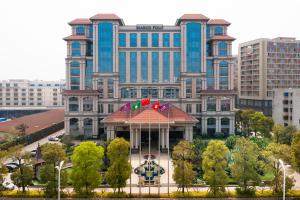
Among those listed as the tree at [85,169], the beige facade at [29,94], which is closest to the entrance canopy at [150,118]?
the tree at [85,169]

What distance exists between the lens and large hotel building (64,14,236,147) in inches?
2475

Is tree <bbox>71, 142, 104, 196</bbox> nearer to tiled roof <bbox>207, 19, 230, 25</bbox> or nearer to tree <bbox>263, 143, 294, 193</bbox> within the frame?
tree <bbox>263, 143, 294, 193</bbox>

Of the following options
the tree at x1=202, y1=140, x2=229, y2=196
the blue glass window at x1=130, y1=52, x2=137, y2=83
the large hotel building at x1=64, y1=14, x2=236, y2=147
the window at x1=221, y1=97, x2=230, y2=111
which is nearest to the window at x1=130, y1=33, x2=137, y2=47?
the large hotel building at x1=64, y1=14, x2=236, y2=147

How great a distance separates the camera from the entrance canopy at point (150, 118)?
50.0 metres

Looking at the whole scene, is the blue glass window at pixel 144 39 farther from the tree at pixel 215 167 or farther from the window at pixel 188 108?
the tree at pixel 215 167

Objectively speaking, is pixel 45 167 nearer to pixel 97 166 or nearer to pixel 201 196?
pixel 97 166

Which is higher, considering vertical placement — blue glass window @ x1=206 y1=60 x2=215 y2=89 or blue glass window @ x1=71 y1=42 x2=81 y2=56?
blue glass window @ x1=71 y1=42 x2=81 y2=56

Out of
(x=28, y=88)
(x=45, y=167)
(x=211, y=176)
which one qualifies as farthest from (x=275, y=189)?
(x=28, y=88)

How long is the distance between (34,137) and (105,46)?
22043 mm

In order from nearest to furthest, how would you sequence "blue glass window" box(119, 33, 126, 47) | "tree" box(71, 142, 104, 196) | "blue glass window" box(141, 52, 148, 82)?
"tree" box(71, 142, 104, 196)
"blue glass window" box(119, 33, 126, 47)
"blue glass window" box(141, 52, 148, 82)

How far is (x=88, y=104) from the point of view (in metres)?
62.7

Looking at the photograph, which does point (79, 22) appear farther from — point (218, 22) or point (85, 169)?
point (85, 169)

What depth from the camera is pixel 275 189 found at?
94.3 feet

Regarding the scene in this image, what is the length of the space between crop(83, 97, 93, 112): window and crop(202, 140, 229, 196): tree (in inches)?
1464
